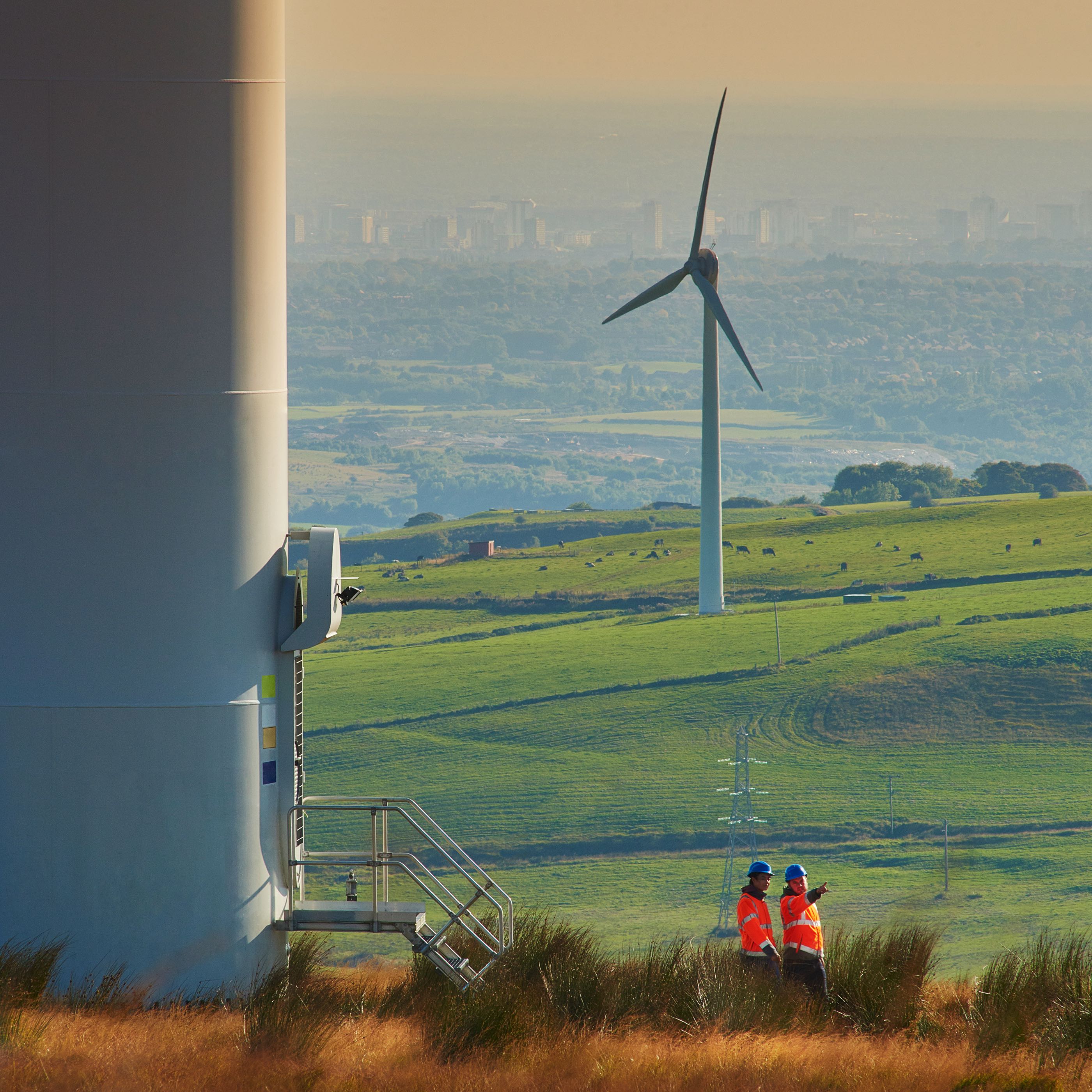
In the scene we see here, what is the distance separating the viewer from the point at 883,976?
616 inches

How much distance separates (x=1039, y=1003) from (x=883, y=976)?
61.2 inches

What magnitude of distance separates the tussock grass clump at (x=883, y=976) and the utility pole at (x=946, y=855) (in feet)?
307

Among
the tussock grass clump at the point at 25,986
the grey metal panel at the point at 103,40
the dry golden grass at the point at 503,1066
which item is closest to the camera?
the dry golden grass at the point at 503,1066

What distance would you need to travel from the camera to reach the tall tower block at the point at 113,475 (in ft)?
50.8

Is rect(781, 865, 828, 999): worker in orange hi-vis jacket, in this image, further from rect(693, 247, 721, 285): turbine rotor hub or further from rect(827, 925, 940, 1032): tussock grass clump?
rect(693, 247, 721, 285): turbine rotor hub

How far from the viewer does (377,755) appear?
14100 centimetres

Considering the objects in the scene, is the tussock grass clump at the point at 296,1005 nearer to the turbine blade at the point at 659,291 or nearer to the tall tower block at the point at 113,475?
the tall tower block at the point at 113,475

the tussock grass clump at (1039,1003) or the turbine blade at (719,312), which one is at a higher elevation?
the turbine blade at (719,312)

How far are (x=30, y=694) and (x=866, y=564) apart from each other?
615ft

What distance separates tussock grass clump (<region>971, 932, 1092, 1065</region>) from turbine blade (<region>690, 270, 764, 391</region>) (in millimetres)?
64885

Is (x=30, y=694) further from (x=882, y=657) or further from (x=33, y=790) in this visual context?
(x=882, y=657)

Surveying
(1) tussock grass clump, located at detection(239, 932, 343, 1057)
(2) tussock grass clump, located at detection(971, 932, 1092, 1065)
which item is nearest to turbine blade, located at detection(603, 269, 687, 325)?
(1) tussock grass clump, located at detection(239, 932, 343, 1057)

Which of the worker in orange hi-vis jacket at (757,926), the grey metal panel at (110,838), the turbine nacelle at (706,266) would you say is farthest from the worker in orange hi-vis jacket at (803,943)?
the turbine nacelle at (706,266)

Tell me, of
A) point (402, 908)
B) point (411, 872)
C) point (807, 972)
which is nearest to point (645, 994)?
point (807, 972)
